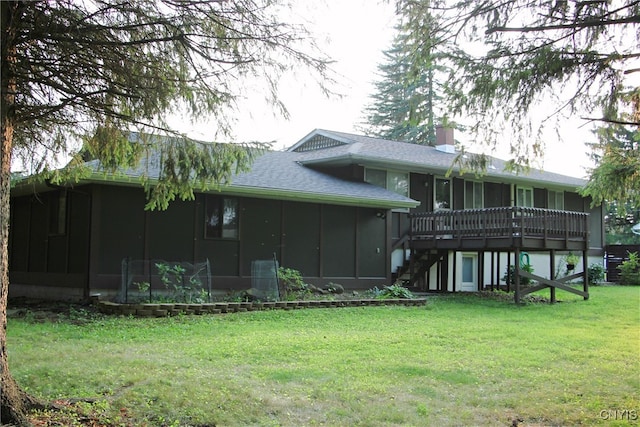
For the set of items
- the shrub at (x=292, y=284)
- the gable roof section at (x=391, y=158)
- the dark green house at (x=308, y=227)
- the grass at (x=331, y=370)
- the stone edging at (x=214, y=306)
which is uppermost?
the gable roof section at (x=391, y=158)

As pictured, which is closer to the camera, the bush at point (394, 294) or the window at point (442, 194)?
the bush at point (394, 294)

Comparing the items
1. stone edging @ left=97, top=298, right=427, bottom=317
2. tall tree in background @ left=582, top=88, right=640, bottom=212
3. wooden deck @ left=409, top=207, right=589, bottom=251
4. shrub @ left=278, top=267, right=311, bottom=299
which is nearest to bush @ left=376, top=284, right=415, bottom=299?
stone edging @ left=97, top=298, right=427, bottom=317

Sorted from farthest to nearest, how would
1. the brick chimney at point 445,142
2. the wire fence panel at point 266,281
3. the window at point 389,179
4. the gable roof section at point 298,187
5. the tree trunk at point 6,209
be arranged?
the brick chimney at point 445,142 < the window at point 389,179 < the gable roof section at point 298,187 < the wire fence panel at point 266,281 < the tree trunk at point 6,209

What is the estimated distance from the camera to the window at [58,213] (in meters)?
15.6

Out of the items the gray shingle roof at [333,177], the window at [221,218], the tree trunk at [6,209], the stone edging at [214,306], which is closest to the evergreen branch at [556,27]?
the tree trunk at [6,209]

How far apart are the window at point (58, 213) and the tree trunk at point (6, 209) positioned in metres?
10.5

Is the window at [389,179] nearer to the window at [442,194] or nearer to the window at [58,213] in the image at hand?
the window at [442,194]

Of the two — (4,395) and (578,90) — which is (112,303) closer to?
(4,395)

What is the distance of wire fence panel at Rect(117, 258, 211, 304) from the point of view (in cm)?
1312

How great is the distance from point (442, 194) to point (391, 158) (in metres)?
3.38

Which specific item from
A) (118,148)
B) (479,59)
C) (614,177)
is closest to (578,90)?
(479,59)

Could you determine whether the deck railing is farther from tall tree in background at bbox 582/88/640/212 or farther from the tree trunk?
the tree trunk

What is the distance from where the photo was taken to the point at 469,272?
75.0 feet

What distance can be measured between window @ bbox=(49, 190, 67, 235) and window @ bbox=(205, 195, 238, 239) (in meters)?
3.50
